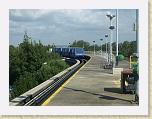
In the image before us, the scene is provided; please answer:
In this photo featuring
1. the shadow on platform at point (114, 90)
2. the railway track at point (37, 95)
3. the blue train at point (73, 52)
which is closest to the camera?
the railway track at point (37, 95)

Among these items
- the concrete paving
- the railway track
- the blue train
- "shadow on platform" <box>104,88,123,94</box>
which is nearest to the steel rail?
the railway track

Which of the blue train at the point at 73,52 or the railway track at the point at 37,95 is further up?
the blue train at the point at 73,52

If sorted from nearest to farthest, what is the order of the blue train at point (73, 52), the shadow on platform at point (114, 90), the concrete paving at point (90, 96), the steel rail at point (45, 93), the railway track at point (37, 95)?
the railway track at point (37, 95) < the steel rail at point (45, 93) < the concrete paving at point (90, 96) < the shadow on platform at point (114, 90) < the blue train at point (73, 52)

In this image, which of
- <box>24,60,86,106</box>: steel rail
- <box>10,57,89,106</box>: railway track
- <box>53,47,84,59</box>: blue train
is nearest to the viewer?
<box>10,57,89,106</box>: railway track

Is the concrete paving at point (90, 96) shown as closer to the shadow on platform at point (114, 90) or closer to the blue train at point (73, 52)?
the shadow on platform at point (114, 90)

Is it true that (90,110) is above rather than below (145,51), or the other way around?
below

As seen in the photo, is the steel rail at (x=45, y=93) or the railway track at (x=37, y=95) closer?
the railway track at (x=37, y=95)

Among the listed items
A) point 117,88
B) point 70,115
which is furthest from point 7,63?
point 117,88

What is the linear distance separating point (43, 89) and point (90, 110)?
14.2 feet

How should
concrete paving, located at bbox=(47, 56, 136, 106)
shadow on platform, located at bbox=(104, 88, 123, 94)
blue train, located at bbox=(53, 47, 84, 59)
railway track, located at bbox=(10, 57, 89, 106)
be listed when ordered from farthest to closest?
blue train, located at bbox=(53, 47, 84, 59) → shadow on platform, located at bbox=(104, 88, 123, 94) → concrete paving, located at bbox=(47, 56, 136, 106) → railway track, located at bbox=(10, 57, 89, 106)

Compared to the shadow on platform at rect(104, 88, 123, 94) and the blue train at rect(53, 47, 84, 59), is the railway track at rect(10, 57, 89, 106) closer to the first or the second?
the shadow on platform at rect(104, 88, 123, 94)

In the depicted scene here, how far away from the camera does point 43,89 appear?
13.0m

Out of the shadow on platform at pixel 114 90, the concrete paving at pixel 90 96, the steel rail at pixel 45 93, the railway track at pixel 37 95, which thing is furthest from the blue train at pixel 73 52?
the shadow on platform at pixel 114 90
